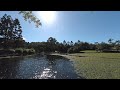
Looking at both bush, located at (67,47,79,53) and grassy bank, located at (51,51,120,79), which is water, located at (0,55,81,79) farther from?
bush, located at (67,47,79,53)

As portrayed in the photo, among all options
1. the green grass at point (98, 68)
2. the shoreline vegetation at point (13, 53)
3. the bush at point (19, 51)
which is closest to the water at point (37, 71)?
the green grass at point (98, 68)

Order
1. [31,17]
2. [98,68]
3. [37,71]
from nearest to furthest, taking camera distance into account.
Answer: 1. [31,17]
2. [98,68]
3. [37,71]

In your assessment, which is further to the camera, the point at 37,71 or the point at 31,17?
A: the point at 37,71

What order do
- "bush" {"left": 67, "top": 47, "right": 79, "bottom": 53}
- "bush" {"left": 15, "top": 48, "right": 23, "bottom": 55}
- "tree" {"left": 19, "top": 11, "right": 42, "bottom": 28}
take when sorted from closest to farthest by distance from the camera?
"tree" {"left": 19, "top": 11, "right": 42, "bottom": 28} → "bush" {"left": 67, "top": 47, "right": 79, "bottom": 53} → "bush" {"left": 15, "top": 48, "right": 23, "bottom": 55}

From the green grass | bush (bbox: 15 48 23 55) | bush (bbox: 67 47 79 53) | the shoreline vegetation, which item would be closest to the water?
the green grass

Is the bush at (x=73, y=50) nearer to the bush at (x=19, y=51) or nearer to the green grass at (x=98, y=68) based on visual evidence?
the green grass at (x=98, y=68)

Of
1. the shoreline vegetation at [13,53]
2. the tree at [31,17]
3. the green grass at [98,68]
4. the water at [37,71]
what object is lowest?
the water at [37,71]

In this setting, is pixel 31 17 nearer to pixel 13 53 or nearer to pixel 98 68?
pixel 98 68

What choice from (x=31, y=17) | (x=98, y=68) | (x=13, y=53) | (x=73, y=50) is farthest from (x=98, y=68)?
(x=13, y=53)
